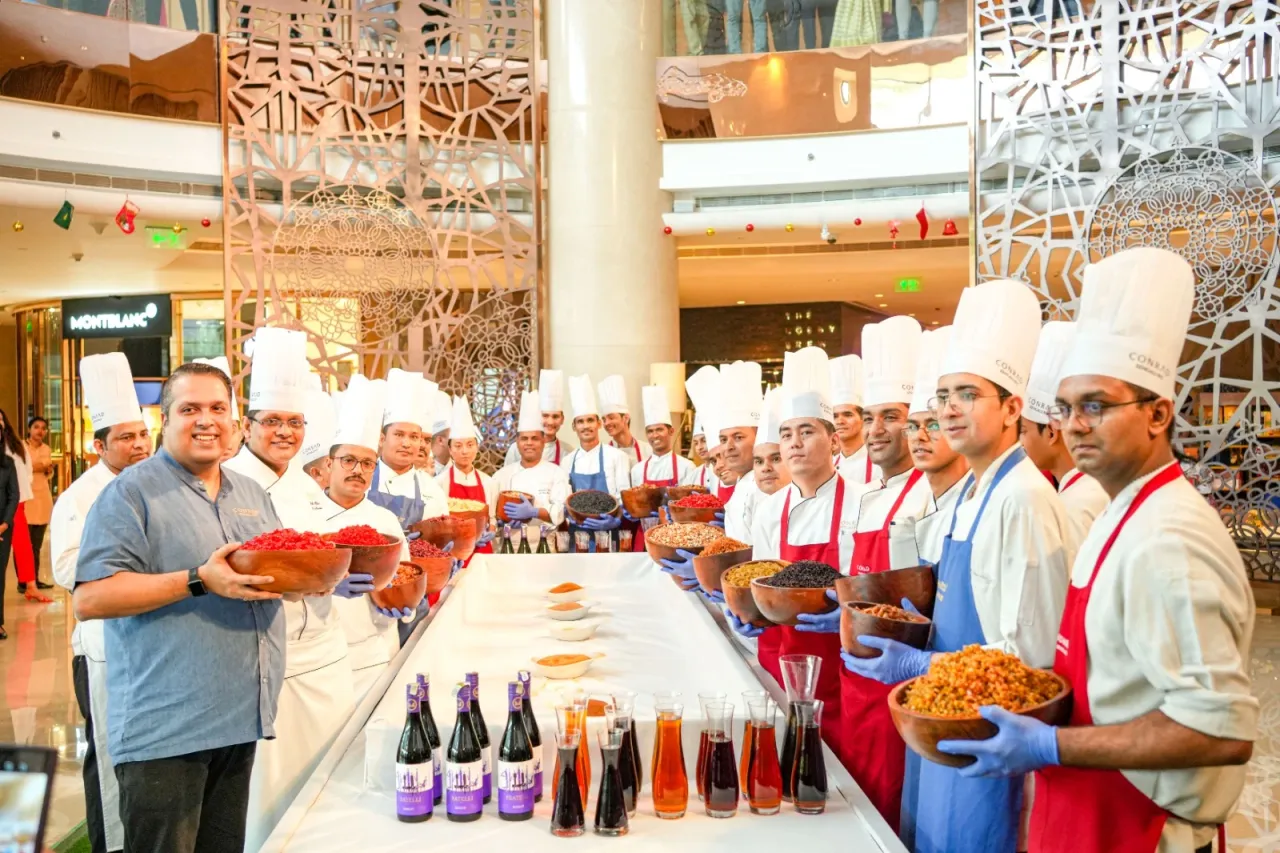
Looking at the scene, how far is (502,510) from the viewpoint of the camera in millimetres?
5777

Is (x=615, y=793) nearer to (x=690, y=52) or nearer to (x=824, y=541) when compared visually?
(x=824, y=541)

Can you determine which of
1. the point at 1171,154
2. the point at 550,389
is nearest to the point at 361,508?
the point at 550,389

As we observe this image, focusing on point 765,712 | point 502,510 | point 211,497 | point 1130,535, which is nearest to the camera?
point 1130,535

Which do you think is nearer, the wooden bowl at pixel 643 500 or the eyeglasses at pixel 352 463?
the eyeglasses at pixel 352 463

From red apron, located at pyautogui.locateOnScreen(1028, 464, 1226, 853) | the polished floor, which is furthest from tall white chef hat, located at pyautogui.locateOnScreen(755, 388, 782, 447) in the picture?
red apron, located at pyautogui.locateOnScreen(1028, 464, 1226, 853)

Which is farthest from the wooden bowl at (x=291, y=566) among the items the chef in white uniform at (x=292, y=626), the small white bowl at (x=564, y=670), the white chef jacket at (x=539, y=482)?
the white chef jacket at (x=539, y=482)

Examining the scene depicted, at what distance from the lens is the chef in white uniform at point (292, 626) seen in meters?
2.74

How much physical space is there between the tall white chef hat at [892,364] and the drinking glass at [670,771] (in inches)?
63.5

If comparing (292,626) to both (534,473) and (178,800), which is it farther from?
(534,473)

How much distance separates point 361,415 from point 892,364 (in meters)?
1.63

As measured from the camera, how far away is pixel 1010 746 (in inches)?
60.9

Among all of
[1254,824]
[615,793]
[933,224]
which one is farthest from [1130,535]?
[933,224]

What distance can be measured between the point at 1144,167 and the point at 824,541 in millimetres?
5001

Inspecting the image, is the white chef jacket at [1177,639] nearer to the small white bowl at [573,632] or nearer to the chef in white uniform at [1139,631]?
the chef in white uniform at [1139,631]
